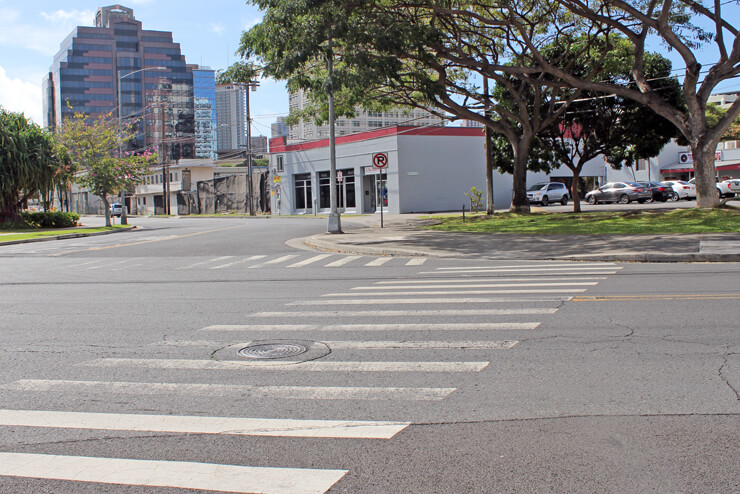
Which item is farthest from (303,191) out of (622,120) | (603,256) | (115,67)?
(115,67)

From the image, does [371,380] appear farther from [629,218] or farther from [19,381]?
[629,218]

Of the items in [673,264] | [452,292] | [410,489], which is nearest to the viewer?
[410,489]

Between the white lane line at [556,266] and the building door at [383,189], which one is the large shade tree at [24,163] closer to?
the building door at [383,189]

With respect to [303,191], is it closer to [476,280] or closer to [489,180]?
[489,180]

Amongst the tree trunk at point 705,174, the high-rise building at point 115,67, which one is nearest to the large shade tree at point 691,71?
the tree trunk at point 705,174

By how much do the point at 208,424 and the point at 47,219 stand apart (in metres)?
40.5

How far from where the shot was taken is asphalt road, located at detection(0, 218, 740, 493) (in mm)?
3756

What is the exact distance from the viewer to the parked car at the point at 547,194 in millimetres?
46812

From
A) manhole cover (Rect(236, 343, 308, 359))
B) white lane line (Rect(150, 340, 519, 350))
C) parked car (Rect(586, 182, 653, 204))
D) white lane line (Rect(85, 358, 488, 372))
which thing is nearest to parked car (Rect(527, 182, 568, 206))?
parked car (Rect(586, 182, 653, 204))

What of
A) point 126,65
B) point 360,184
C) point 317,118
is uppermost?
point 126,65

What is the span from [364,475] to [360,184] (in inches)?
1725

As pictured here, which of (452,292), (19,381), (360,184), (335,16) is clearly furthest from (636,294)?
(360,184)

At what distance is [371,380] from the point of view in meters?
5.53

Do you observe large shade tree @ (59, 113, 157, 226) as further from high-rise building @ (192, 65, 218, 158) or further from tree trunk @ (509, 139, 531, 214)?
high-rise building @ (192, 65, 218, 158)
